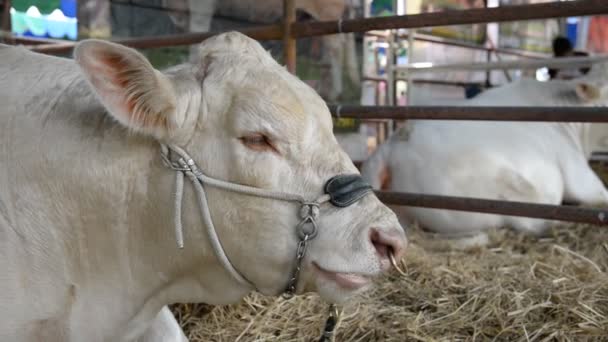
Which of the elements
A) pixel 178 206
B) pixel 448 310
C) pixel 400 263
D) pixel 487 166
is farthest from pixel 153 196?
pixel 487 166

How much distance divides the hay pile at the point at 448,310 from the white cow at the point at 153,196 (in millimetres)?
796

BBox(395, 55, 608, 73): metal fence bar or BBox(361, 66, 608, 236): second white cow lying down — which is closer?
BBox(395, 55, 608, 73): metal fence bar

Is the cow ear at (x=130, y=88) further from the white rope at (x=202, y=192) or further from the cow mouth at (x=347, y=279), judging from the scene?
the cow mouth at (x=347, y=279)

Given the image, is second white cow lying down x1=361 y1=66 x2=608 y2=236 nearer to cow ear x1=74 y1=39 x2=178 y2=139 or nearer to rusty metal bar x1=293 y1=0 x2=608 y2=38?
rusty metal bar x1=293 y1=0 x2=608 y2=38

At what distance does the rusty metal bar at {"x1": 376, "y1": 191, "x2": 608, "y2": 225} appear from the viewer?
294cm

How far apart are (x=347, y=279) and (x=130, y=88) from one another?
2.64 feet

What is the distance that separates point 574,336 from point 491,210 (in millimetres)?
801

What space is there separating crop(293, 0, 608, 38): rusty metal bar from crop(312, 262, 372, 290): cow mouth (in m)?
1.73

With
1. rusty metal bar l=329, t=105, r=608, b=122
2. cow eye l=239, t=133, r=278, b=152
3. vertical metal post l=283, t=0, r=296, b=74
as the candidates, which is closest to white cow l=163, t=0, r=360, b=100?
vertical metal post l=283, t=0, r=296, b=74

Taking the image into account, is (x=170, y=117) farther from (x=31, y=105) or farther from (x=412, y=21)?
(x=412, y=21)

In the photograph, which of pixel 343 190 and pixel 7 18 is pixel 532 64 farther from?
pixel 7 18

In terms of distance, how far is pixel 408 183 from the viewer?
15.1 ft

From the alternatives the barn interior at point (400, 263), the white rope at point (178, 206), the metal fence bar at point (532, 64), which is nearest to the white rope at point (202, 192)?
the white rope at point (178, 206)

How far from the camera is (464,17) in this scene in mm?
3152
